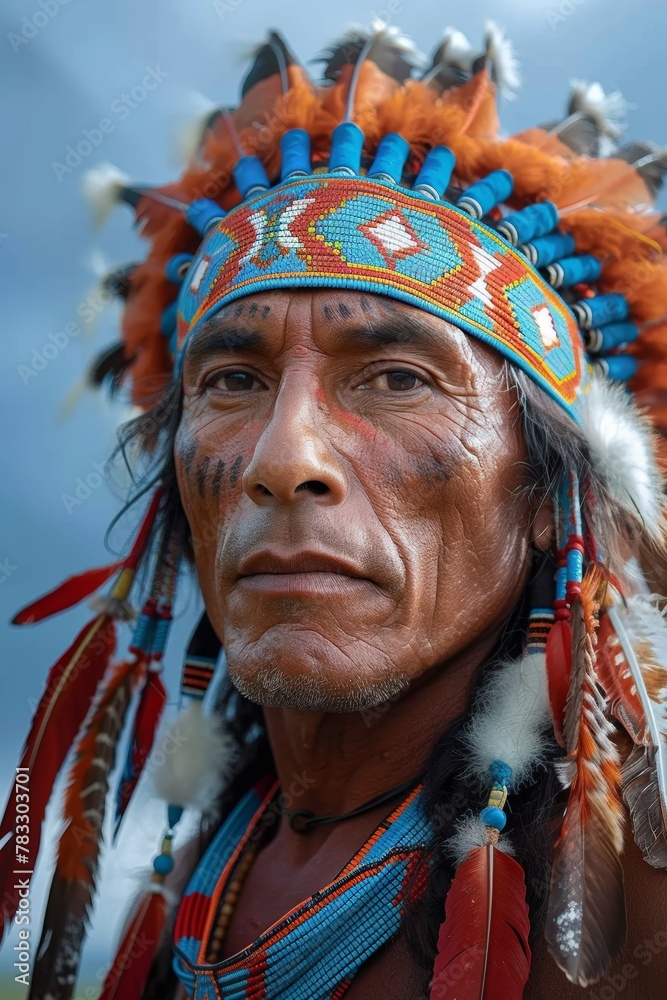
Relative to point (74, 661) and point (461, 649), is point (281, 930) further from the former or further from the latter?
point (74, 661)

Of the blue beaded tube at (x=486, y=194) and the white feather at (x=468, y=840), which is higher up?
the blue beaded tube at (x=486, y=194)

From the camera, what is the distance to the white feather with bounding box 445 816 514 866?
1.93m

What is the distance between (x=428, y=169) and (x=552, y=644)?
1293mm

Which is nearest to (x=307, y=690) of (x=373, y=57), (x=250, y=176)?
(x=250, y=176)

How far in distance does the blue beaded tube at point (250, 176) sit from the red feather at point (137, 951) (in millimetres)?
2055

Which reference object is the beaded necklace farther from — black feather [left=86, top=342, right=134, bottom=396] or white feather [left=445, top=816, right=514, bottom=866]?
black feather [left=86, top=342, right=134, bottom=396]

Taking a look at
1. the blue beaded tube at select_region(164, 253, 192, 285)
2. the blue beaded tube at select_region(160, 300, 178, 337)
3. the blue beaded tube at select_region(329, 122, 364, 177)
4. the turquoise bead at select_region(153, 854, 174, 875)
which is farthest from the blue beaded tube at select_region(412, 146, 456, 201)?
the turquoise bead at select_region(153, 854, 174, 875)

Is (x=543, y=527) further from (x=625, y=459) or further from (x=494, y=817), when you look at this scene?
(x=494, y=817)

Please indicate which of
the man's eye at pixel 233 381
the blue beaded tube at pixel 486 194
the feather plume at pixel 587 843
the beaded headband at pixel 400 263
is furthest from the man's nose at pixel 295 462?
the blue beaded tube at pixel 486 194

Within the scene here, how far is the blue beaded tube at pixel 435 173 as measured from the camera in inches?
99.0

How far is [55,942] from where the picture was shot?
8.72 ft

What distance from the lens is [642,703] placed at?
197 cm

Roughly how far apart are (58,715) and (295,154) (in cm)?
176

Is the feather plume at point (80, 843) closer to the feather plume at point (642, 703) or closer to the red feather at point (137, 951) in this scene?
the red feather at point (137, 951)
